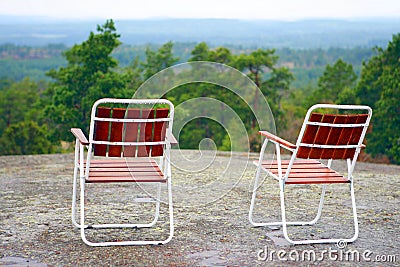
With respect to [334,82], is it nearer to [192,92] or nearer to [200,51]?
[200,51]

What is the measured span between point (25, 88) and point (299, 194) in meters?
43.5

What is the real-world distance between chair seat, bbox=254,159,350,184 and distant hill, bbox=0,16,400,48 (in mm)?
46393

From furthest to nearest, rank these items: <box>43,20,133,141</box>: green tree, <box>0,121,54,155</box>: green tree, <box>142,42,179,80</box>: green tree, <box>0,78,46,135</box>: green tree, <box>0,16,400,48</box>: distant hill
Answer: <box>0,16,400,48</box>: distant hill, <box>0,78,46,135</box>: green tree, <box>142,42,179,80</box>: green tree, <box>0,121,54,155</box>: green tree, <box>43,20,133,141</box>: green tree

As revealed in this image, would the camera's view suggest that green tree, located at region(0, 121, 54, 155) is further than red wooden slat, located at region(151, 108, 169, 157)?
Yes

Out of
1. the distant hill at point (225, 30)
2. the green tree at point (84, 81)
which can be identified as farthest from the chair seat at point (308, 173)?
the distant hill at point (225, 30)

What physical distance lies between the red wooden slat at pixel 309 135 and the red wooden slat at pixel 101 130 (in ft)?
3.77

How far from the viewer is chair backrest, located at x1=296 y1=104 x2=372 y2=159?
11.2ft

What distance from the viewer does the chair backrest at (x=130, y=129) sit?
3307 mm

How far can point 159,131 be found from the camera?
3436 millimetres

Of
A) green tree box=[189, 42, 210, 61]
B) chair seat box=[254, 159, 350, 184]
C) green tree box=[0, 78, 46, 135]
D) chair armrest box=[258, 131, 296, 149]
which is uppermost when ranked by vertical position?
chair armrest box=[258, 131, 296, 149]

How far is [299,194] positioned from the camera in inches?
209

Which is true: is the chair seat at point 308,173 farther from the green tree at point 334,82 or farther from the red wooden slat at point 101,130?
the green tree at point 334,82

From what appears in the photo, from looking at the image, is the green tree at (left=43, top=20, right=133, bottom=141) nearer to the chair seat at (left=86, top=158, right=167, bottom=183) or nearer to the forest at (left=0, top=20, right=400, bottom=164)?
the forest at (left=0, top=20, right=400, bottom=164)

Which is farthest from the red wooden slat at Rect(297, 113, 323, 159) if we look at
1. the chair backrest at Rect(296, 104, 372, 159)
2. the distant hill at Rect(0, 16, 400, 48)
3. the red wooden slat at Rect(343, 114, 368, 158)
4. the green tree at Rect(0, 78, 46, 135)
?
the distant hill at Rect(0, 16, 400, 48)
